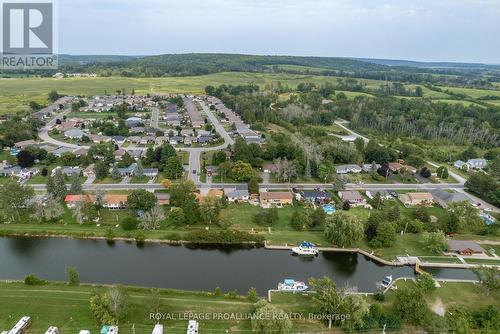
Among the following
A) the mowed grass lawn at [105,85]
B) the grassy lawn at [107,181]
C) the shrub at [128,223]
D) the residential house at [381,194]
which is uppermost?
the mowed grass lawn at [105,85]

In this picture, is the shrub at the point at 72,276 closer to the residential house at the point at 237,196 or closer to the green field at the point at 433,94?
the residential house at the point at 237,196

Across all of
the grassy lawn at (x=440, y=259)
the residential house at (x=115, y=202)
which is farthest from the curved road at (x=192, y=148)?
the grassy lawn at (x=440, y=259)

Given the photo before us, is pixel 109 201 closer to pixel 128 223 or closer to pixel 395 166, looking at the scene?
pixel 128 223

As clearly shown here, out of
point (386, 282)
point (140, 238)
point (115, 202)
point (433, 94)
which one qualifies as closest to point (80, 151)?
point (115, 202)

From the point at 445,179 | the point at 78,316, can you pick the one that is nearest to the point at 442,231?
the point at 445,179

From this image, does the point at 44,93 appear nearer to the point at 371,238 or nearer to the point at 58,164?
the point at 58,164

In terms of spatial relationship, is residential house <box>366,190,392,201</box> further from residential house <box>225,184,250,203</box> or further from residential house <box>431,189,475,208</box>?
residential house <box>225,184,250,203</box>

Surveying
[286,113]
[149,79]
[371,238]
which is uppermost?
[149,79]
